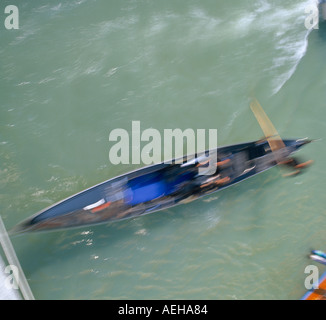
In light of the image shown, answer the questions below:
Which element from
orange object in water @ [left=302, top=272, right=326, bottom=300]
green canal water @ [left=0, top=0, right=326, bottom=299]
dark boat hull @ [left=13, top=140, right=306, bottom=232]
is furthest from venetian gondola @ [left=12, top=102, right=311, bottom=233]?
orange object in water @ [left=302, top=272, right=326, bottom=300]

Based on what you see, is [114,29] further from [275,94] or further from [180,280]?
[180,280]

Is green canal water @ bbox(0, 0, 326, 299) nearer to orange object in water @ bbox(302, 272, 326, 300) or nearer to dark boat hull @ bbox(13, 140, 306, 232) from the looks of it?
orange object in water @ bbox(302, 272, 326, 300)

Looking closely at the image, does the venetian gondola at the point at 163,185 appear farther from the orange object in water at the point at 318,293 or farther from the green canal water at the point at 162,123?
the orange object in water at the point at 318,293

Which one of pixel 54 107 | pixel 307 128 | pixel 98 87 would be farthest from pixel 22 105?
pixel 307 128

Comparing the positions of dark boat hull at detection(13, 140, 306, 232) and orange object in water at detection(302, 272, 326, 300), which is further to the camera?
orange object in water at detection(302, 272, 326, 300)

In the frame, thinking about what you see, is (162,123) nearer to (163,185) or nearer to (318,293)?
(163,185)

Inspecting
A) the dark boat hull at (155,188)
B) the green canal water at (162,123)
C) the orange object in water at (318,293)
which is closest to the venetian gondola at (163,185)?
the dark boat hull at (155,188)

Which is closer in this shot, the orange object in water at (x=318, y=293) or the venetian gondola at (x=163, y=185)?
the venetian gondola at (x=163, y=185)

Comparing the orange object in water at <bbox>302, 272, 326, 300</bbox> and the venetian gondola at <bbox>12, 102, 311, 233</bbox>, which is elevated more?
the venetian gondola at <bbox>12, 102, 311, 233</bbox>
